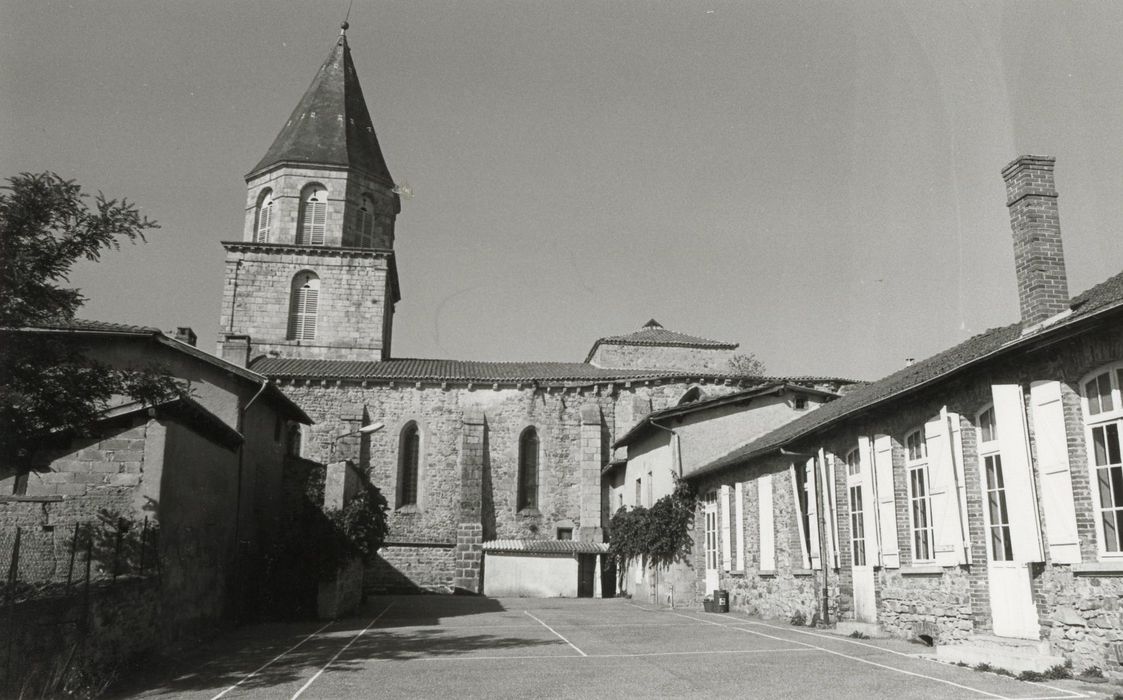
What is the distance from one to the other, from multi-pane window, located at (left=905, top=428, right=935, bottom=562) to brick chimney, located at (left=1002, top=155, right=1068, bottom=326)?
2.47 m

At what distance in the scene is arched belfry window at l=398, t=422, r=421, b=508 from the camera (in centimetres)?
3247

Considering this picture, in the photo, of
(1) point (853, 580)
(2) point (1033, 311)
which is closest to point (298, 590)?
(1) point (853, 580)

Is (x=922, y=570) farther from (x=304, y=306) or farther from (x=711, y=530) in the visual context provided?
(x=304, y=306)

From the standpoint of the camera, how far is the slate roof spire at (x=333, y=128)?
37.9 m

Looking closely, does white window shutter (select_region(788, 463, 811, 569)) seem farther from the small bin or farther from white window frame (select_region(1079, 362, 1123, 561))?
white window frame (select_region(1079, 362, 1123, 561))

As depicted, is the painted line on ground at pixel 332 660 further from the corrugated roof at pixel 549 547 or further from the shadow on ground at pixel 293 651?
the corrugated roof at pixel 549 547

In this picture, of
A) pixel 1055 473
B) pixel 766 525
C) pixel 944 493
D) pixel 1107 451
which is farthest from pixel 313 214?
pixel 1107 451

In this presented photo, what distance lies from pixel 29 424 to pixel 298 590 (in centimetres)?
983

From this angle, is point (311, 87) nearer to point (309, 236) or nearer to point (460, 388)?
point (309, 236)

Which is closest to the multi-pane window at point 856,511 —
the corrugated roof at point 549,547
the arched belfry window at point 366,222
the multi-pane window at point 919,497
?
the multi-pane window at point 919,497

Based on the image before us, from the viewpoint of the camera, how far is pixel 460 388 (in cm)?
3347

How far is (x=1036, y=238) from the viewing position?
1125cm

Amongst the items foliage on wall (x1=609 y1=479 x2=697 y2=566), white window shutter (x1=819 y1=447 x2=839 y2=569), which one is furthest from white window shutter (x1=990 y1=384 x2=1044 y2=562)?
foliage on wall (x1=609 y1=479 x2=697 y2=566)

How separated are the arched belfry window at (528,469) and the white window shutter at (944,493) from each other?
22195 mm
